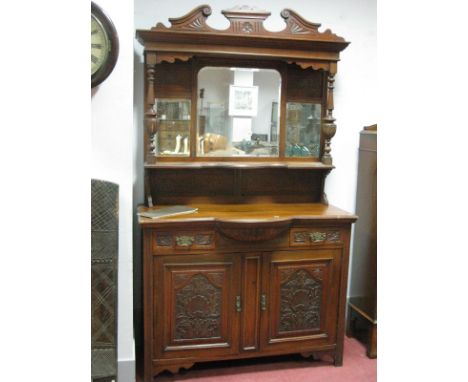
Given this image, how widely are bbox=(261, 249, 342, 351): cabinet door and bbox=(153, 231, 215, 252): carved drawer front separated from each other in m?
0.33

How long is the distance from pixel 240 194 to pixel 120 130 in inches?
32.7

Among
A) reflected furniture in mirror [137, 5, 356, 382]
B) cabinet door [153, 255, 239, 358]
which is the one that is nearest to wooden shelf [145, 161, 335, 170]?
reflected furniture in mirror [137, 5, 356, 382]

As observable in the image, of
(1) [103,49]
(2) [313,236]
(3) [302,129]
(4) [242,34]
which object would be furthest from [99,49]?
(2) [313,236]

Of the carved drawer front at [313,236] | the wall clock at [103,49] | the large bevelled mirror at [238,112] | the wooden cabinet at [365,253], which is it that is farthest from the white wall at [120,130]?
the wooden cabinet at [365,253]

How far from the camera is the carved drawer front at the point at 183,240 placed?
208 cm

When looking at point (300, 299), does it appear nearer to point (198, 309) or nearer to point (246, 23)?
point (198, 309)

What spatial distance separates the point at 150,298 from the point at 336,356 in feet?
3.61

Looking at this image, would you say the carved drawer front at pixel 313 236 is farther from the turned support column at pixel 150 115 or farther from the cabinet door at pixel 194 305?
the turned support column at pixel 150 115

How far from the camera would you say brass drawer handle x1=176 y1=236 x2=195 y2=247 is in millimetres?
2094

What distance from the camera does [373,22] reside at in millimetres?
2682

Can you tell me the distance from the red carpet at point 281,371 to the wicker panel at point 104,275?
395mm
